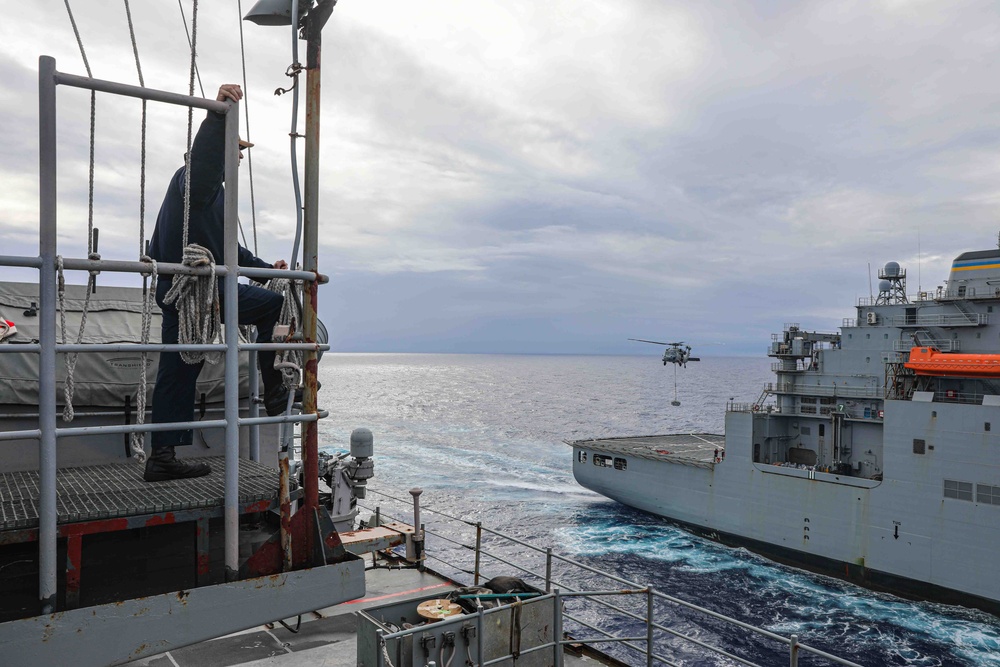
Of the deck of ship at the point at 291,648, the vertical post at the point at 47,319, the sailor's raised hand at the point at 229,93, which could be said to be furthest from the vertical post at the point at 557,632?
the sailor's raised hand at the point at 229,93

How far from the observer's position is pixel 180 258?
4.80 metres

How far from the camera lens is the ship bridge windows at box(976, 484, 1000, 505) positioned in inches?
863

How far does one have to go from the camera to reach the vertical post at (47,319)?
12.1ft

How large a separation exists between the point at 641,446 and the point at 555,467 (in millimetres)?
12723

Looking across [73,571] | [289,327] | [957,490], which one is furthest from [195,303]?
[957,490]

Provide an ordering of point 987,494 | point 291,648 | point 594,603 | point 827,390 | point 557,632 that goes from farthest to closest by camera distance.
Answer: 1. point 827,390
2. point 594,603
3. point 987,494
4. point 291,648
5. point 557,632

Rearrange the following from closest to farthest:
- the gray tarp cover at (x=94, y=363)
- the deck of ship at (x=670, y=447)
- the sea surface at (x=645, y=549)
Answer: the gray tarp cover at (x=94, y=363)
the sea surface at (x=645, y=549)
the deck of ship at (x=670, y=447)

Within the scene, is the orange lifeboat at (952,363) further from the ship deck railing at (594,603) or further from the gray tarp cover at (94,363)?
the gray tarp cover at (94,363)

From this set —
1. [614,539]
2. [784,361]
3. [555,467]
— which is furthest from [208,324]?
[555,467]

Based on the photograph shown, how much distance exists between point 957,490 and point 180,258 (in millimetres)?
27027

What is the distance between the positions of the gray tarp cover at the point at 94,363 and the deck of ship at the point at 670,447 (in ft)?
93.2

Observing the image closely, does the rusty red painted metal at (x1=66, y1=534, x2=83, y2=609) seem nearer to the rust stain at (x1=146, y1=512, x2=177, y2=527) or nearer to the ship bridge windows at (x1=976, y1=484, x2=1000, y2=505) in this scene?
the rust stain at (x1=146, y1=512, x2=177, y2=527)

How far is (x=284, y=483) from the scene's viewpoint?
177 inches

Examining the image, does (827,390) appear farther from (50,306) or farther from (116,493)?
(50,306)
